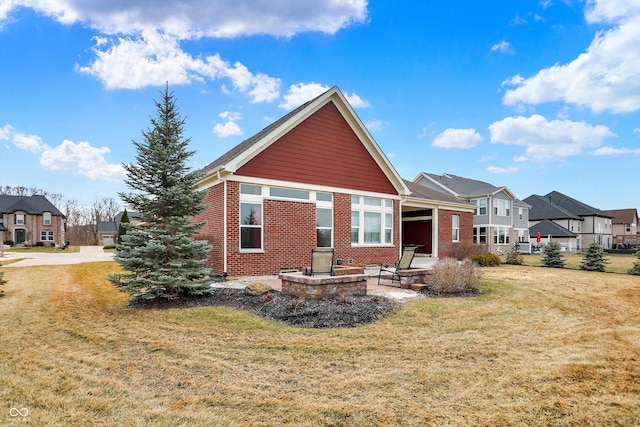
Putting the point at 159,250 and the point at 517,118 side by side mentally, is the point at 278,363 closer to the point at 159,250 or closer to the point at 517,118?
the point at 159,250

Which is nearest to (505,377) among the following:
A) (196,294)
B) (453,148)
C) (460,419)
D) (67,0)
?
(460,419)

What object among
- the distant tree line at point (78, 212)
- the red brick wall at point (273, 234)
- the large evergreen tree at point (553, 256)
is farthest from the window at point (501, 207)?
the distant tree line at point (78, 212)

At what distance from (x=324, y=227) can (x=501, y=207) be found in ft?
87.7

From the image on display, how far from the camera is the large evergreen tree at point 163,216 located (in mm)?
8469

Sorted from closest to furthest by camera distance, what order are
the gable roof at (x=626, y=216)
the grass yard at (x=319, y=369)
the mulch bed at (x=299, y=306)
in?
1. the grass yard at (x=319, y=369)
2. the mulch bed at (x=299, y=306)
3. the gable roof at (x=626, y=216)

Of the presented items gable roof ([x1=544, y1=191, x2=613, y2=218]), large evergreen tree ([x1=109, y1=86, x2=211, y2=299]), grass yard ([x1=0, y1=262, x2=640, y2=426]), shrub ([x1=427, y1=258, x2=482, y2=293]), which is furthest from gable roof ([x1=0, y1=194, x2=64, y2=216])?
gable roof ([x1=544, y1=191, x2=613, y2=218])

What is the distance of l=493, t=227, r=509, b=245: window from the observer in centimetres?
3416

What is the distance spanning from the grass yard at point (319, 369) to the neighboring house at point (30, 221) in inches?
1969

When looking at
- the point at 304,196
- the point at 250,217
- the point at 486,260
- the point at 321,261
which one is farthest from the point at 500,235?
the point at 321,261

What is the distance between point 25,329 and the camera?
6.40 meters

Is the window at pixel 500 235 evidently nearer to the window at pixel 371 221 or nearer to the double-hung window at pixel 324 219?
the window at pixel 371 221

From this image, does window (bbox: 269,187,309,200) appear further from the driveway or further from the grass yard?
the driveway

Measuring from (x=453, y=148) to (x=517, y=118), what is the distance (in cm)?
719

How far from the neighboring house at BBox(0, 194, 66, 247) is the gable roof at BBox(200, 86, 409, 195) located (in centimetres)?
4643
